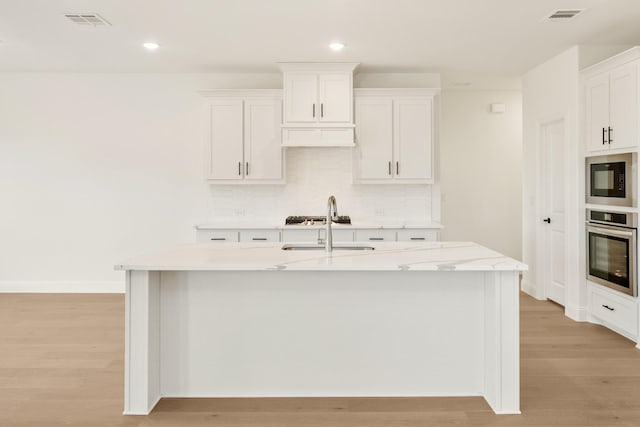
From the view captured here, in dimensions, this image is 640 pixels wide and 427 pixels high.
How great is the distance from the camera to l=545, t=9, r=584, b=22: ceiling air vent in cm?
389

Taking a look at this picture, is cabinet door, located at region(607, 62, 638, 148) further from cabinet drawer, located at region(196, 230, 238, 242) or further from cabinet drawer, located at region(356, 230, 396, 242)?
cabinet drawer, located at region(196, 230, 238, 242)

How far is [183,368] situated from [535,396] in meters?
2.04

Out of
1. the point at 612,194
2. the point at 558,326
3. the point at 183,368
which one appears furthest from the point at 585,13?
the point at 183,368

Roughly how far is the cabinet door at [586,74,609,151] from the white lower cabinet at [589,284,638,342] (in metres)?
1.24

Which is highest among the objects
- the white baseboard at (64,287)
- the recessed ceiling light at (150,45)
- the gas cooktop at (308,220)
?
the recessed ceiling light at (150,45)

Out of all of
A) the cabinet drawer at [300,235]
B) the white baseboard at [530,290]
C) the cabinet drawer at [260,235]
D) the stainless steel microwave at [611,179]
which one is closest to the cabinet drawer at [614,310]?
the stainless steel microwave at [611,179]

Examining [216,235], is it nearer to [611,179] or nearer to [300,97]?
[300,97]

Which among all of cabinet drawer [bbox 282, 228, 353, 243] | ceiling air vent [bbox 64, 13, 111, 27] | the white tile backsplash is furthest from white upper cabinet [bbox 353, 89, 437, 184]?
ceiling air vent [bbox 64, 13, 111, 27]

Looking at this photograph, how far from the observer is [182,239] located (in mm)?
5945

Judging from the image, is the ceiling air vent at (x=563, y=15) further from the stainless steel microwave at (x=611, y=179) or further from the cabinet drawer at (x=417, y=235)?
the cabinet drawer at (x=417, y=235)

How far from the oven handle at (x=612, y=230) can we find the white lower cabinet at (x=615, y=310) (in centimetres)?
48

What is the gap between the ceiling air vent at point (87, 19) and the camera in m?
3.99

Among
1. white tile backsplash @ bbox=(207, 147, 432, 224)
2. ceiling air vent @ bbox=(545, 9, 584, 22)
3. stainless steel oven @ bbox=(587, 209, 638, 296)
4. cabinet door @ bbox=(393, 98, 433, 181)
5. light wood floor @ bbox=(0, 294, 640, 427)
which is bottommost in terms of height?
light wood floor @ bbox=(0, 294, 640, 427)

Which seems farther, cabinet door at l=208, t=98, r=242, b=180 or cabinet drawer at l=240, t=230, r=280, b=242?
cabinet door at l=208, t=98, r=242, b=180
